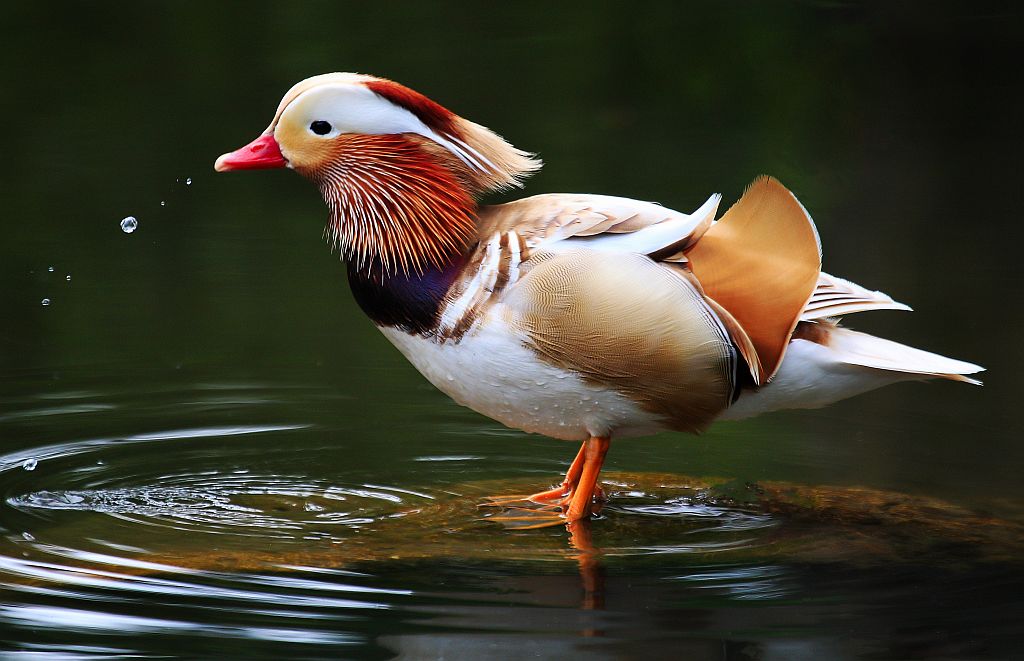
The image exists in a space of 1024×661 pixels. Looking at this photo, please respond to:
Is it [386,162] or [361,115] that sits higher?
[361,115]

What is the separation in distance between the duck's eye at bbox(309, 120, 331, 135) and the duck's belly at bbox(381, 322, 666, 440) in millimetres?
589

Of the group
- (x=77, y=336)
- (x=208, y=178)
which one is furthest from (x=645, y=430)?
(x=208, y=178)

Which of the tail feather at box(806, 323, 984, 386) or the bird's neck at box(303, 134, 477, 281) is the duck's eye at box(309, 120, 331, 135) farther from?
the tail feather at box(806, 323, 984, 386)

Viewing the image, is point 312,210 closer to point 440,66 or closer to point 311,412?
point 440,66

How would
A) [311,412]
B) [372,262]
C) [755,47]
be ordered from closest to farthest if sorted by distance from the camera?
[372,262]
[311,412]
[755,47]

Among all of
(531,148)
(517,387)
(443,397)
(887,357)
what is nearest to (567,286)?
(517,387)

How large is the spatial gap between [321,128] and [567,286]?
86cm

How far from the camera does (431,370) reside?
14.4 ft

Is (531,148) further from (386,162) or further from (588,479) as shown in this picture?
(588,479)

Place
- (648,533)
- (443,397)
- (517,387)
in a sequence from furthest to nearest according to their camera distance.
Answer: (443,397)
(648,533)
(517,387)

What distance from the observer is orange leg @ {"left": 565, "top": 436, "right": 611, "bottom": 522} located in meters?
4.46

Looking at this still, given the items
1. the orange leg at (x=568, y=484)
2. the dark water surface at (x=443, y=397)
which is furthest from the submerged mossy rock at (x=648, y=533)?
the orange leg at (x=568, y=484)

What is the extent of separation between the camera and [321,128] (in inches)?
173

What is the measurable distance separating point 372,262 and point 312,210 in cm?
443
